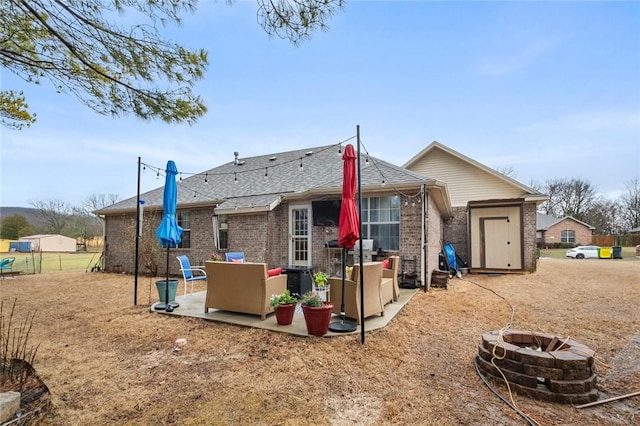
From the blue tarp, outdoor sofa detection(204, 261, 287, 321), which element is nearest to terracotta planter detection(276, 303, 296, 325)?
outdoor sofa detection(204, 261, 287, 321)

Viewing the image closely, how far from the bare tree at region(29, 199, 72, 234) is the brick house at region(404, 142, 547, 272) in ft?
149

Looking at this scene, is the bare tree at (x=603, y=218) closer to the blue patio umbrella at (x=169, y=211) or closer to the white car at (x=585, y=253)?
the white car at (x=585, y=253)

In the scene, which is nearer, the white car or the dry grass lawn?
the dry grass lawn

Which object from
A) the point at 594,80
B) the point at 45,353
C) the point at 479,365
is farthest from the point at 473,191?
the point at 45,353

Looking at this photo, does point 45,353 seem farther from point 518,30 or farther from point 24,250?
point 24,250

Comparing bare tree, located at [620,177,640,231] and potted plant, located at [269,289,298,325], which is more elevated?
bare tree, located at [620,177,640,231]

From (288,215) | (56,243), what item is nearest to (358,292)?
(288,215)

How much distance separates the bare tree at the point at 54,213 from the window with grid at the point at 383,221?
44.4m

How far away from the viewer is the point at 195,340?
450 centimetres

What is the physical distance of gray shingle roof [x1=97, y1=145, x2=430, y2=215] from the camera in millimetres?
9102

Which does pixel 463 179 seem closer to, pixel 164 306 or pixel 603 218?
pixel 164 306

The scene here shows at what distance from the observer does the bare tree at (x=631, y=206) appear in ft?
121

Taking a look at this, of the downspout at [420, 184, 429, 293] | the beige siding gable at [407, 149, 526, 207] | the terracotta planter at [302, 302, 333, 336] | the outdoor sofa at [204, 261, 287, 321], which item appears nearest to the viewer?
the terracotta planter at [302, 302, 333, 336]

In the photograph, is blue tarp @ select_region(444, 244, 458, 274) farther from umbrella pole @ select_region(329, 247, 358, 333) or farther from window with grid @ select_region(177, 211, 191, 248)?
window with grid @ select_region(177, 211, 191, 248)
